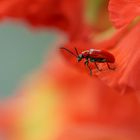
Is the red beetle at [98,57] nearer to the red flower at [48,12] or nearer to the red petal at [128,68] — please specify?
the red petal at [128,68]

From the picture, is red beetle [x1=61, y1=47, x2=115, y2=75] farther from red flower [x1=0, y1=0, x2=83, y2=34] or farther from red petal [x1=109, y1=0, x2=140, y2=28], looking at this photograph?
red flower [x1=0, y1=0, x2=83, y2=34]

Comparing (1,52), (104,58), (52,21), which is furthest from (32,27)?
(1,52)

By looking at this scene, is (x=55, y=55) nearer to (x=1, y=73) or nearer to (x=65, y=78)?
(x=65, y=78)

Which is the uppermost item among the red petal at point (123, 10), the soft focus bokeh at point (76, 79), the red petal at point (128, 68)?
the soft focus bokeh at point (76, 79)

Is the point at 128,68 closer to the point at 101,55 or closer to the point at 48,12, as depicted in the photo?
the point at 101,55

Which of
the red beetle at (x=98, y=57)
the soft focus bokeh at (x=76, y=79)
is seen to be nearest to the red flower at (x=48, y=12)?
the soft focus bokeh at (x=76, y=79)

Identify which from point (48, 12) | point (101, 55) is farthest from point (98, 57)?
point (48, 12)

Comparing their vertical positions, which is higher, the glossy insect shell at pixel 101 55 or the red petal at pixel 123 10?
the red petal at pixel 123 10
